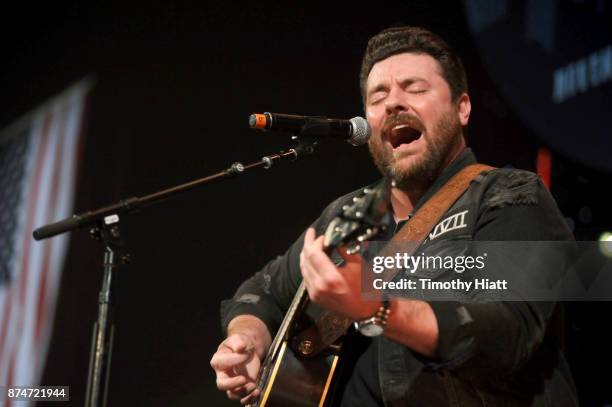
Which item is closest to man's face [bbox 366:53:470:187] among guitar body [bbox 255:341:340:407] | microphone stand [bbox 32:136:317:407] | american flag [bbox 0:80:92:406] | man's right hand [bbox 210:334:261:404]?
microphone stand [bbox 32:136:317:407]

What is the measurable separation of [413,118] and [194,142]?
1.55 metres

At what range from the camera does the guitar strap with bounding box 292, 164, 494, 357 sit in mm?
1828

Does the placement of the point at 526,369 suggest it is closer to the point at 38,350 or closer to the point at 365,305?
the point at 365,305

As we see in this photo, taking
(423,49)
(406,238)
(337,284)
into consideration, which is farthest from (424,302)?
(423,49)

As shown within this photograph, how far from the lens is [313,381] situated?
1.87 metres

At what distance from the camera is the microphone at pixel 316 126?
5.81ft

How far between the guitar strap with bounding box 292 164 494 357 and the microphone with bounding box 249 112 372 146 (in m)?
0.29

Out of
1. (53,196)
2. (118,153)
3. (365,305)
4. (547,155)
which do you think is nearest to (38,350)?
(53,196)

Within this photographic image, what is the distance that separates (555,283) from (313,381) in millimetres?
766

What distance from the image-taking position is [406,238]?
6.03 ft

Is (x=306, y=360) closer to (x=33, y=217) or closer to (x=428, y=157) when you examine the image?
(x=428, y=157)

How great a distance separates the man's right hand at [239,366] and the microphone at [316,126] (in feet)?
2.26

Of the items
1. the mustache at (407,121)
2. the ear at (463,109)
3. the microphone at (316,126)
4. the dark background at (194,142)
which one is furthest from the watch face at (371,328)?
the dark background at (194,142)

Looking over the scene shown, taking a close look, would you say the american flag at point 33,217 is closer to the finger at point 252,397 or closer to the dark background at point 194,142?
the dark background at point 194,142
